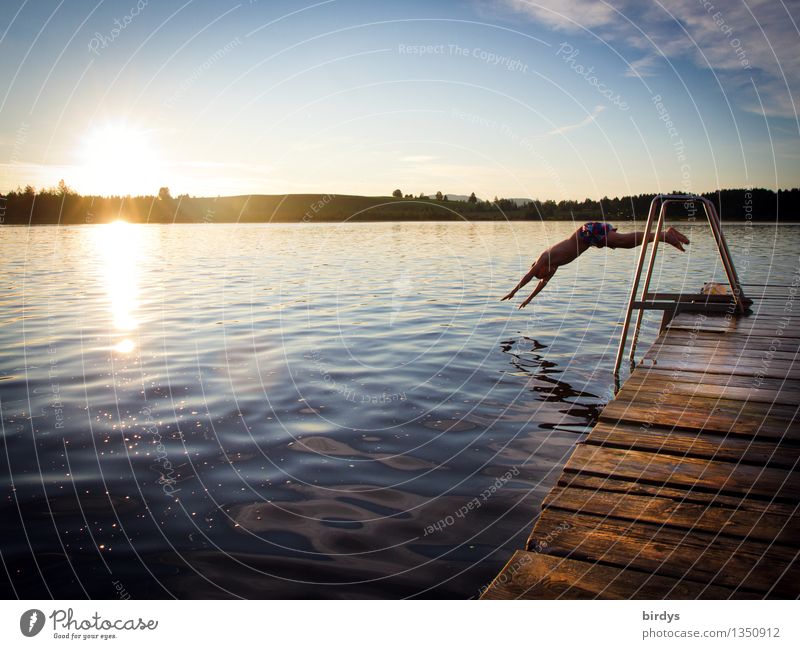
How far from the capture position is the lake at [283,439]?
4852mm

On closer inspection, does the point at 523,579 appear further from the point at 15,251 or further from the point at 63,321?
the point at 15,251

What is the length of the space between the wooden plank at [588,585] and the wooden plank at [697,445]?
190 cm

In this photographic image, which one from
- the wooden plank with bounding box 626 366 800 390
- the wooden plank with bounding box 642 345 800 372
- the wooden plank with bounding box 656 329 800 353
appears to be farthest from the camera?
the wooden plank with bounding box 656 329 800 353

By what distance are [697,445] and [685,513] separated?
52.0 inches

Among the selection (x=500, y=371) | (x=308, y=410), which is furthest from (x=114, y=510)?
(x=500, y=371)

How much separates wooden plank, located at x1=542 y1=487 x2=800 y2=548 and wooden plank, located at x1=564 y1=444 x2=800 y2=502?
283 millimetres

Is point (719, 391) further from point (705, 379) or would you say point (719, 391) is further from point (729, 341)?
point (729, 341)

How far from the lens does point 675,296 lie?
454 inches

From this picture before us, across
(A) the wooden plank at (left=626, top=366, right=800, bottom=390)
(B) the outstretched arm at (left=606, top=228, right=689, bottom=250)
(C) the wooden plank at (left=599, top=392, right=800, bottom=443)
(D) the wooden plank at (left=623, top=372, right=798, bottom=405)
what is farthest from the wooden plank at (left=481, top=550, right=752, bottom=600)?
(B) the outstretched arm at (left=606, top=228, right=689, bottom=250)

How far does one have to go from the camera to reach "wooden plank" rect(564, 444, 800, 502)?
4.29 m

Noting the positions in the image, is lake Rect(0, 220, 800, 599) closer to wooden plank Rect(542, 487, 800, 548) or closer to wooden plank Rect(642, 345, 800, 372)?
wooden plank Rect(542, 487, 800, 548)

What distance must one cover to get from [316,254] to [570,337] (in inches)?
1054
